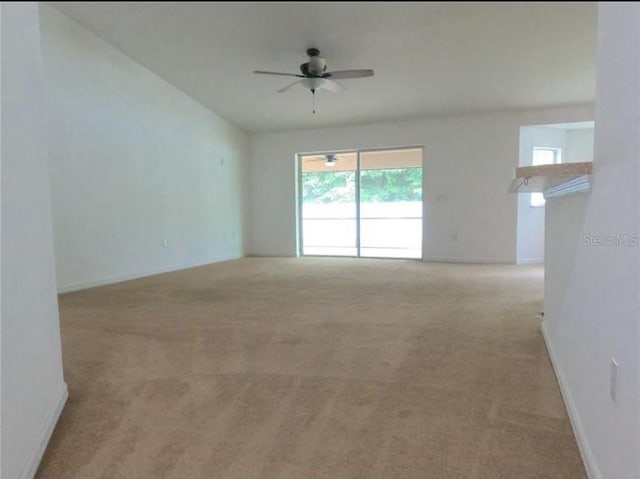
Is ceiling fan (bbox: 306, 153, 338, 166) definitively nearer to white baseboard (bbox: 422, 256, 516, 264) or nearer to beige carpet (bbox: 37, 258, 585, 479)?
white baseboard (bbox: 422, 256, 516, 264)

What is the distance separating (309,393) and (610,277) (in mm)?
1137

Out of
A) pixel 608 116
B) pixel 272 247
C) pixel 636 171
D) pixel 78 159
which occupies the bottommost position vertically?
pixel 272 247

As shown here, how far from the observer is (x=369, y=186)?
6582 mm

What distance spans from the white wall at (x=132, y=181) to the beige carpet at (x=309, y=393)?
0.95 metres

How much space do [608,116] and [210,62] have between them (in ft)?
3.31

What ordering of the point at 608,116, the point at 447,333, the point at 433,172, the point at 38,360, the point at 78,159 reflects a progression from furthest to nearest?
the point at 433,172
the point at 78,159
the point at 447,333
the point at 38,360
the point at 608,116

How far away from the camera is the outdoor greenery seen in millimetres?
6359

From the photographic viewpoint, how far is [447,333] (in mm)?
2295

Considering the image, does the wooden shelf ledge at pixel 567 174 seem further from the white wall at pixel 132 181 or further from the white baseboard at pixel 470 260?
the white baseboard at pixel 470 260

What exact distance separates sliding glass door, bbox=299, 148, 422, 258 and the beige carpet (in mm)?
3489

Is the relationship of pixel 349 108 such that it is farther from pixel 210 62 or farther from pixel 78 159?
pixel 210 62

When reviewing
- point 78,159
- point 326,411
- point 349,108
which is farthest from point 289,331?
point 349,108

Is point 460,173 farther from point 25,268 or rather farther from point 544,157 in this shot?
point 25,268

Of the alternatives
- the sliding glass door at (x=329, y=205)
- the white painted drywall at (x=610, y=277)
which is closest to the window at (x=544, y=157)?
the sliding glass door at (x=329, y=205)
